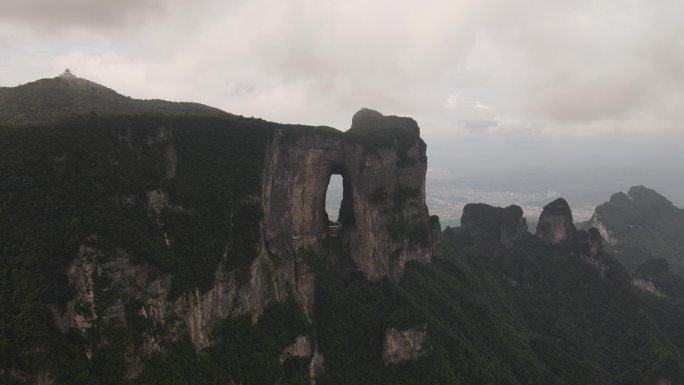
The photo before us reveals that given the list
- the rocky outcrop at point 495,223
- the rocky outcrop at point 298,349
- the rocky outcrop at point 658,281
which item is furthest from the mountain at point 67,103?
the rocky outcrop at point 658,281

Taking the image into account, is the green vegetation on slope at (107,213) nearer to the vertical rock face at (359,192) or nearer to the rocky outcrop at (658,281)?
the vertical rock face at (359,192)

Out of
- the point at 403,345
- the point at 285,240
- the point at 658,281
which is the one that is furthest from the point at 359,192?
the point at 658,281

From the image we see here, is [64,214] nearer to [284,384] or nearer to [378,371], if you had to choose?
[284,384]

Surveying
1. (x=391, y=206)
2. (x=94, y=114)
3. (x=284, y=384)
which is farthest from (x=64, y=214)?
(x=391, y=206)

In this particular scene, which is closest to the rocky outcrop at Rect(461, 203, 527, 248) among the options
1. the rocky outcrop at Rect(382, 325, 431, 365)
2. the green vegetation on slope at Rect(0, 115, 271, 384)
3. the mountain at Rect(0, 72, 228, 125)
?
the rocky outcrop at Rect(382, 325, 431, 365)

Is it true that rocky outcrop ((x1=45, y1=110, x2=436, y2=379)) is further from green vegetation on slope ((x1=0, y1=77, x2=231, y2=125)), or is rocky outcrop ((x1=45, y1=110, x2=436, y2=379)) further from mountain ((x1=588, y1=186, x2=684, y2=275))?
mountain ((x1=588, y1=186, x2=684, y2=275))

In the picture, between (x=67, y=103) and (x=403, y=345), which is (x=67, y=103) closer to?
(x=67, y=103)

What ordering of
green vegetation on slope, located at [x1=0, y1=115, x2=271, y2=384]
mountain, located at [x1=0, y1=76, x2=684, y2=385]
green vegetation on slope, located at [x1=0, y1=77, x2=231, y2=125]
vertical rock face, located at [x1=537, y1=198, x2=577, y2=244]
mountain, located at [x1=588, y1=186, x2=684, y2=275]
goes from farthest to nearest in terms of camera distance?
mountain, located at [x1=588, y1=186, x2=684, y2=275], vertical rock face, located at [x1=537, y1=198, x2=577, y2=244], green vegetation on slope, located at [x1=0, y1=77, x2=231, y2=125], mountain, located at [x1=0, y1=76, x2=684, y2=385], green vegetation on slope, located at [x1=0, y1=115, x2=271, y2=384]
